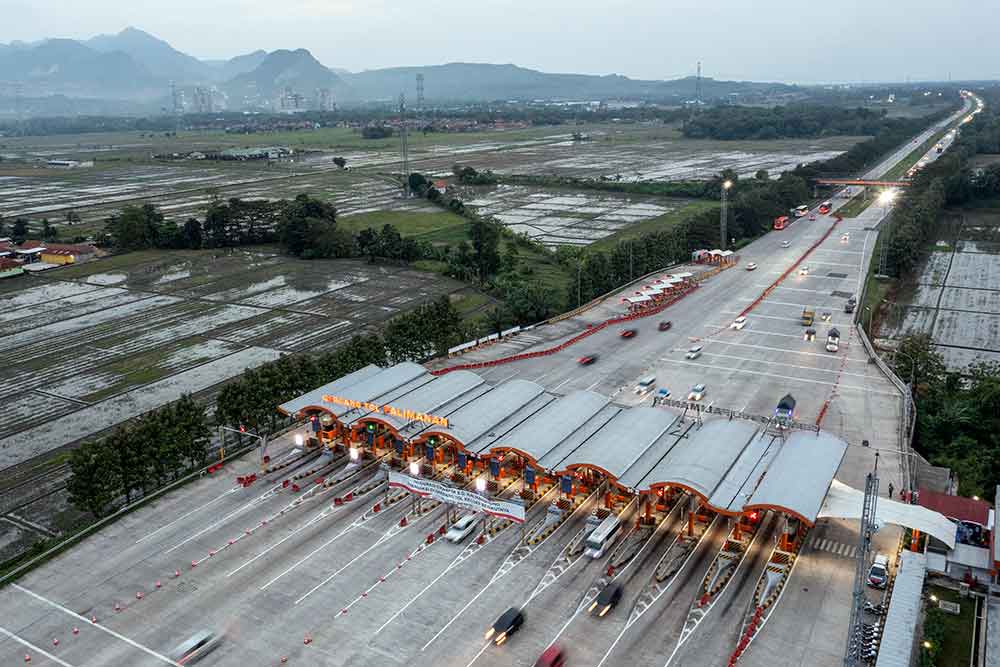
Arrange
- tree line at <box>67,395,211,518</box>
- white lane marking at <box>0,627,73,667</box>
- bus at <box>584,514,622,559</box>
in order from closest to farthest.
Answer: white lane marking at <box>0,627,73,667</box> < bus at <box>584,514,622,559</box> < tree line at <box>67,395,211,518</box>

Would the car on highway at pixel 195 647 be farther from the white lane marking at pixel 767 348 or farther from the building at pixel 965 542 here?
the white lane marking at pixel 767 348

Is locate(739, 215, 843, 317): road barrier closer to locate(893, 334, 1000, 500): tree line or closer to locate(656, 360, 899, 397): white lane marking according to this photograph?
locate(656, 360, 899, 397): white lane marking

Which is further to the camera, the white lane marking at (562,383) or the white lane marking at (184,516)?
the white lane marking at (562,383)

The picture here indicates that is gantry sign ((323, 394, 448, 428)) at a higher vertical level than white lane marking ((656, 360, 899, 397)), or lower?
higher

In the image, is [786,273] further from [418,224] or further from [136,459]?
[136,459]

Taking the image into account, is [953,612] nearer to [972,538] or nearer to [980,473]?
[972,538]

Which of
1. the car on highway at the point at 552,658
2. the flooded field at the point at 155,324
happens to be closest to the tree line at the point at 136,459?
the flooded field at the point at 155,324

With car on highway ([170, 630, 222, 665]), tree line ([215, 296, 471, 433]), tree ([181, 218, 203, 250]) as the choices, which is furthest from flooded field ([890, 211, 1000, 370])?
tree ([181, 218, 203, 250])
